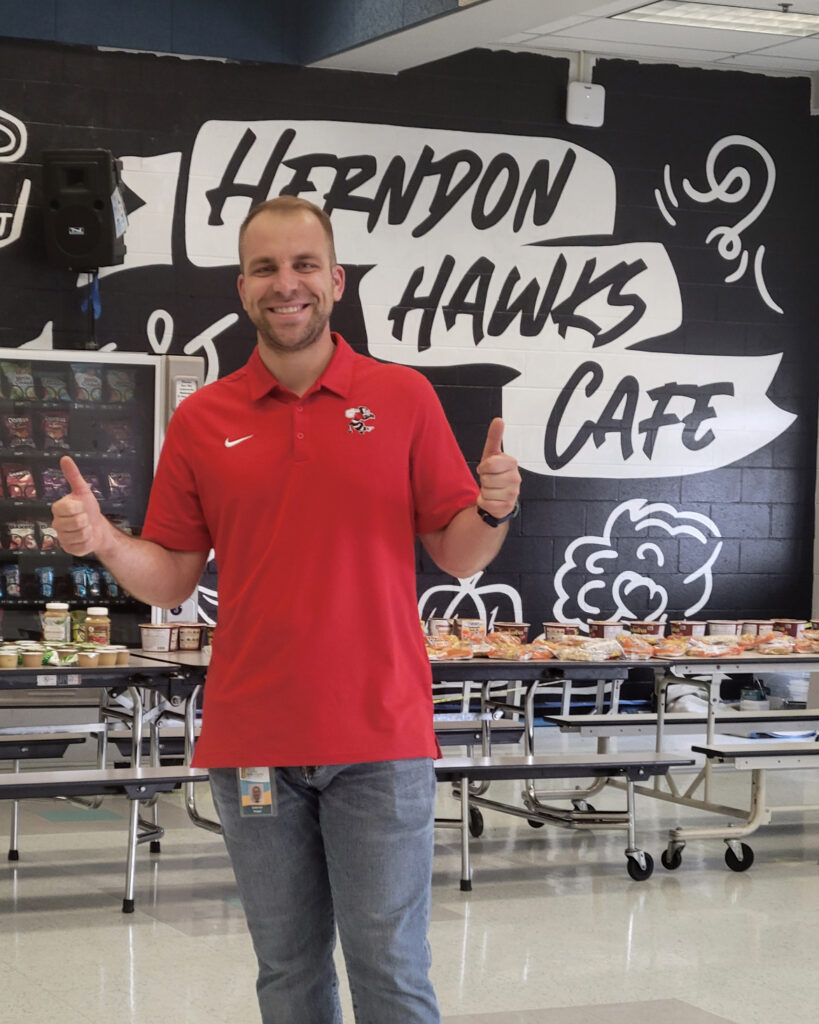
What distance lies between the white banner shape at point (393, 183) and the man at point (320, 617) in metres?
5.41

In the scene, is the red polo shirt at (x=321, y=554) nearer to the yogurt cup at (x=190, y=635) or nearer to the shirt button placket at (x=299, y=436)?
the shirt button placket at (x=299, y=436)

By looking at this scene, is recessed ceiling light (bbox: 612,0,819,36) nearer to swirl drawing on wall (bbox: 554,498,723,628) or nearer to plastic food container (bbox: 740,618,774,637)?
swirl drawing on wall (bbox: 554,498,723,628)

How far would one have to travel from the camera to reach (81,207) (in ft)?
22.8

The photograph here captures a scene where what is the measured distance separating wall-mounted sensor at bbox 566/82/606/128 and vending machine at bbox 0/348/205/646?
269cm

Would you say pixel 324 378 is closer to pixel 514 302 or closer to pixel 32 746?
pixel 32 746

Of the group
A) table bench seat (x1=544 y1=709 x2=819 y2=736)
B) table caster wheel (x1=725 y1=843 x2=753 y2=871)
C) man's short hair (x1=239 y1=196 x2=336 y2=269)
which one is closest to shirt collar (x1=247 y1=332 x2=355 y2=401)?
man's short hair (x1=239 y1=196 x2=336 y2=269)

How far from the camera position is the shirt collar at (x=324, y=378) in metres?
2.20

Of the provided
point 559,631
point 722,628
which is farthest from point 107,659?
point 722,628

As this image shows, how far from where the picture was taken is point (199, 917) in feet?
14.5

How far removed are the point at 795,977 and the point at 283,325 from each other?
2590mm

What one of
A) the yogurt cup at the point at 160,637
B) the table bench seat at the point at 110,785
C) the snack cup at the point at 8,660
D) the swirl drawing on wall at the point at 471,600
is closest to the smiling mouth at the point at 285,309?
the table bench seat at the point at 110,785

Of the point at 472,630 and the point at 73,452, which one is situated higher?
the point at 73,452

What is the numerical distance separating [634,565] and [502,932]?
14.4ft

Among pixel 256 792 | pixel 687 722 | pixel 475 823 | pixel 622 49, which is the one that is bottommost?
pixel 475 823
